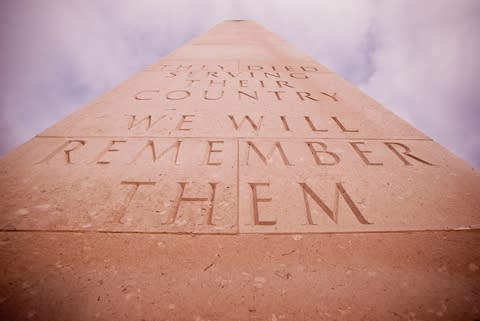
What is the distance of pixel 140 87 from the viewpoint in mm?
3051

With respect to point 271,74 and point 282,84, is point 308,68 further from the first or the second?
point 282,84

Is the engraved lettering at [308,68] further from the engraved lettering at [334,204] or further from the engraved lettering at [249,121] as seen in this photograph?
the engraved lettering at [334,204]

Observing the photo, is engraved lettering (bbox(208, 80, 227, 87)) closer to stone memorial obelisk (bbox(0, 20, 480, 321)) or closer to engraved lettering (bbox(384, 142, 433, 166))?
stone memorial obelisk (bbox(0, 20, 480, 321))

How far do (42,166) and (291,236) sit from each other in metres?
1.97

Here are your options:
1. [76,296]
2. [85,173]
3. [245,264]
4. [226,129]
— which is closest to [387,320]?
[245,264]

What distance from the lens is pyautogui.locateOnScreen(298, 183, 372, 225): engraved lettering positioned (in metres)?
1.53

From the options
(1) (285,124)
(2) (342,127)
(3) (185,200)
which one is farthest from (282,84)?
(3) (185,200)

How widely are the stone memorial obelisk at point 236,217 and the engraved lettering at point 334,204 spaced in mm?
14

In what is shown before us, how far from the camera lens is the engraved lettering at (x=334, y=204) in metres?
1.53

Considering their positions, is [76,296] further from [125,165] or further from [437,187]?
[437,187]

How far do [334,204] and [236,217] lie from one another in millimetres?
677

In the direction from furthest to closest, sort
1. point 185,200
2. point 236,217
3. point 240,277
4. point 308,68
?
1. point 308,68
2. point 185,200
3. point 236,217
4. point 240,277

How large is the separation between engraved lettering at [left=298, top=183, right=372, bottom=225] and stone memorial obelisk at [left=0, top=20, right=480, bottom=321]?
1cm

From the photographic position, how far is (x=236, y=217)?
1521 mm
